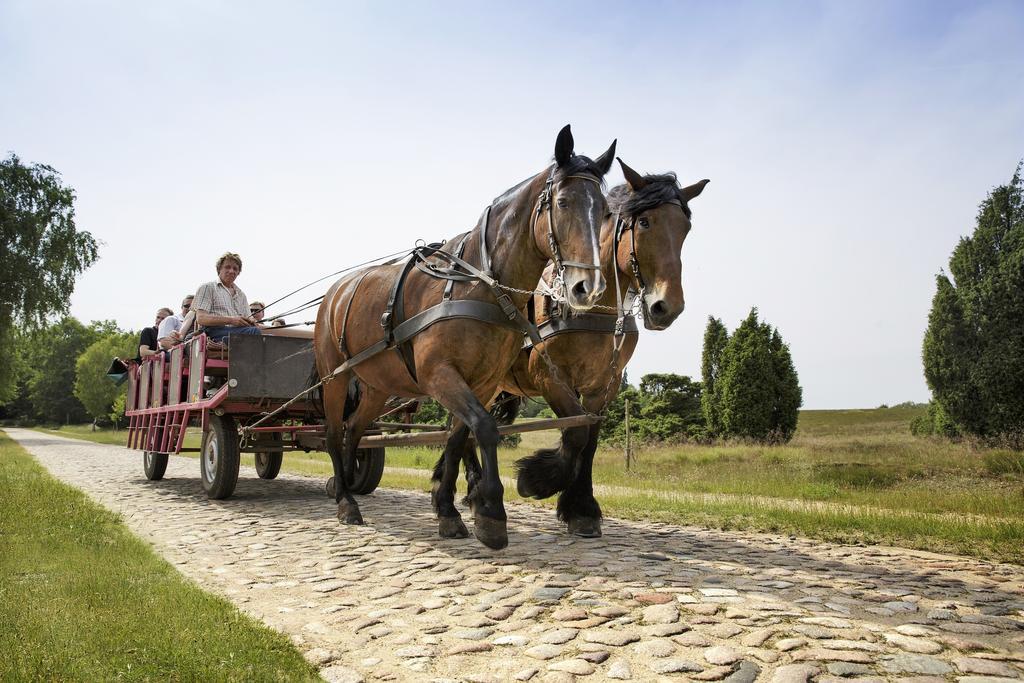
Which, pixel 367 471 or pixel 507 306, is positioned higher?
pixel 507 306

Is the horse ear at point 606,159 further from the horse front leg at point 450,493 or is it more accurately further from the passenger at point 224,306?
the passenger at point 224,306

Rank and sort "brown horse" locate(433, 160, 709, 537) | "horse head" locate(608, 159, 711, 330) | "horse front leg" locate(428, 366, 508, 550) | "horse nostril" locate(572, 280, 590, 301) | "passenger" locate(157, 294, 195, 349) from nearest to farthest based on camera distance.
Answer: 1. "horse nostril" locate(572, 280, 590, 301)
2. "horse front leg" locate(428, 366, 508, 550)
3. "horse head" locate(608, 159, 711, 330)
4. "brown horse" locate(433, 160, 709, 537)
5. "passenger" locate(157, 294, 195, 349)

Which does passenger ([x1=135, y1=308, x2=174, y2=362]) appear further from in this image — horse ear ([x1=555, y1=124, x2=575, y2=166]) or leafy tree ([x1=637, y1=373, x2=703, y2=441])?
leafy tree ([x1=637, y1=373, x2=703, y2=441])

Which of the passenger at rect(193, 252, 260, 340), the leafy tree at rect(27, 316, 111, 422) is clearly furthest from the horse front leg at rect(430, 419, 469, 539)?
the leafy tree at rect(27, 316, 111, 422)

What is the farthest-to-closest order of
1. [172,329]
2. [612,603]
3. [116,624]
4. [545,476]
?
[172,329]
[545,476]
[612,603]
[116,624]

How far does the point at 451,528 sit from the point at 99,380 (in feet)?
210

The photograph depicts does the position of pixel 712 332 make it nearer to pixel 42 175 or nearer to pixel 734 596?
pixel 734 596

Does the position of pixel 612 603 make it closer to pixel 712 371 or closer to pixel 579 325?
pixel 579 325

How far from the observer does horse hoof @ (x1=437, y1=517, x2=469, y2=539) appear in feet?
18.0

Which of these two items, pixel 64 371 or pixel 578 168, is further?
pixel 64 371

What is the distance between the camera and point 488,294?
4.85m

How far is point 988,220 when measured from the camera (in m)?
17.7

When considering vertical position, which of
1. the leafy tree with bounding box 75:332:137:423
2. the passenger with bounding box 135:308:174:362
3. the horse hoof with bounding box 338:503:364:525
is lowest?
the horse hoof with bounding box 338:503:364:525

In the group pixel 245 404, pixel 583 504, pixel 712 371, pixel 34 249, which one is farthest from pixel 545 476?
pixel 34 249
